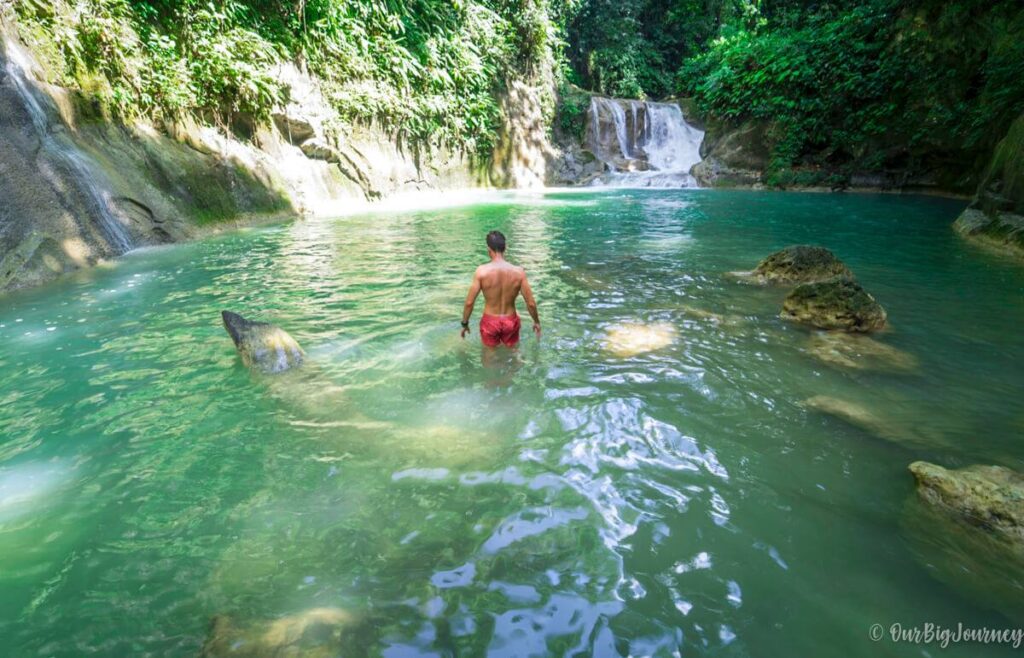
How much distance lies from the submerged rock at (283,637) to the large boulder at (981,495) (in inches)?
116

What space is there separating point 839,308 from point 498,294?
3.65 m

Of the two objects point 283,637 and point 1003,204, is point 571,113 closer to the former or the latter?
point 1003,204

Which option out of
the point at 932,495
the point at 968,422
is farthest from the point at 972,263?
the point at 932,495

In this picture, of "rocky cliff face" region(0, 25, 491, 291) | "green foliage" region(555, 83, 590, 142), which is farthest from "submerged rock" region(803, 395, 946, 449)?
"green foliage" region(555, 83, 590, 142)

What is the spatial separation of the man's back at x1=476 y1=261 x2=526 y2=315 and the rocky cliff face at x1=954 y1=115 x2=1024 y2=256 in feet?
30.9

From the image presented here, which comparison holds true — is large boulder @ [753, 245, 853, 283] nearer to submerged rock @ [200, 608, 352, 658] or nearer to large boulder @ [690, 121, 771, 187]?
submerged rock @ [200, 608, 352, 658]

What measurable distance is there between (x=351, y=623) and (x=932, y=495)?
293cm

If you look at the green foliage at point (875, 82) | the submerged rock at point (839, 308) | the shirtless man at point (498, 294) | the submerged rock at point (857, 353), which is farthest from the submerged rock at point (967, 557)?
the green foliage at point (875, 82)

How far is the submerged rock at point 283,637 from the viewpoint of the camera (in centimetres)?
195

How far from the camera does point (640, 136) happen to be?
28516 mm

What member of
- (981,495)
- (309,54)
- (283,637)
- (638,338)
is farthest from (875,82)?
(283,637)

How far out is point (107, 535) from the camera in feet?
8.54

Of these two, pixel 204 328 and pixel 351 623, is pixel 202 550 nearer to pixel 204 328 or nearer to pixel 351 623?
pixel 351 623

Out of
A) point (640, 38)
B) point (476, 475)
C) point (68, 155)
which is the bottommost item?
point (476, 475)
